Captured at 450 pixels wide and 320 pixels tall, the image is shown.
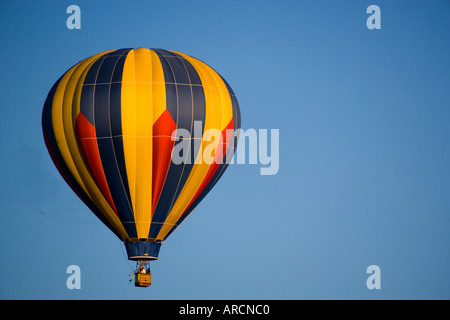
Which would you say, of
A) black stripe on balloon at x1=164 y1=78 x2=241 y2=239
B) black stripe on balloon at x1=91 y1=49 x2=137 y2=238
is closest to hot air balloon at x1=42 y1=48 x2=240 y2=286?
black stripe on balloon at x1=91 y1=49 x2=137 y2=238

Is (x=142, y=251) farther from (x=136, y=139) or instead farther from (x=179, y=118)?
(x=179, y=118)

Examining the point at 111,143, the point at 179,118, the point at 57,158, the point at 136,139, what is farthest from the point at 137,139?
the point at 57,158

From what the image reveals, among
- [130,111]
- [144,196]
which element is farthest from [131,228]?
[130,111]

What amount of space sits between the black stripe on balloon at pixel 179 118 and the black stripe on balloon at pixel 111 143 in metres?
0.92

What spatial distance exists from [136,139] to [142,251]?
11.4 ft

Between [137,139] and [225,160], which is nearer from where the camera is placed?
[137,139]

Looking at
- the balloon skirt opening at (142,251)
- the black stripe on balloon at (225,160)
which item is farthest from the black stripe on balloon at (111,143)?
the black stripe on balloon at (225,160)

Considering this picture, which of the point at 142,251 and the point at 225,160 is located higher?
the point at 225,160

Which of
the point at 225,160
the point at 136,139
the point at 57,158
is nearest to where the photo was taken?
the point at 136,139

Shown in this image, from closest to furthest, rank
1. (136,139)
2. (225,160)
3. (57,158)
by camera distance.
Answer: (136,139), (57,158), (225,160)

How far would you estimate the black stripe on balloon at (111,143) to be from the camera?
137ft

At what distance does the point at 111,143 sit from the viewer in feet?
137

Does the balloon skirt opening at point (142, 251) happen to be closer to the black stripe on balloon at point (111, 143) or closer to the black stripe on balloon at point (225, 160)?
the black stripe on balloon at point (111, 143)

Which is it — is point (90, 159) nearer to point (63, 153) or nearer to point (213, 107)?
point (63, 153)
